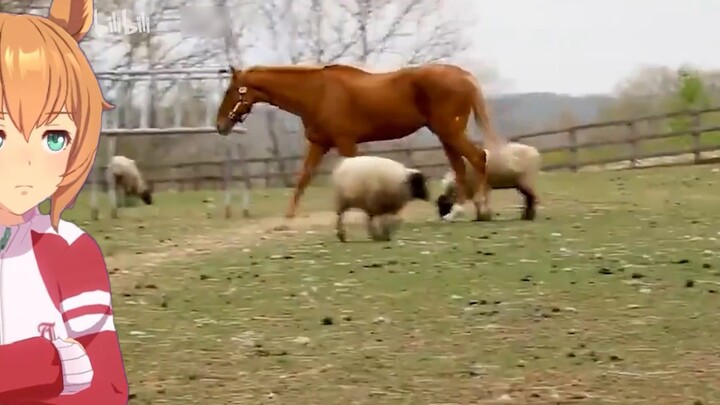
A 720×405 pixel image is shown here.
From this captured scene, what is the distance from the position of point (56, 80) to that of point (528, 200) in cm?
418

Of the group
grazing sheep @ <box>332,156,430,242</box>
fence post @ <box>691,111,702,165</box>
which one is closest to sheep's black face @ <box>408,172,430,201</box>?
grazing sheep @ <box>332,156,430,242</box>

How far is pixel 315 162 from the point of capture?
6.00 meters

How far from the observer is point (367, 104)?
19.4ft

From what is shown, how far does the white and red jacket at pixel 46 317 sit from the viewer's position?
2.04 metres

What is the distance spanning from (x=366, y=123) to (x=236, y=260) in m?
1.75

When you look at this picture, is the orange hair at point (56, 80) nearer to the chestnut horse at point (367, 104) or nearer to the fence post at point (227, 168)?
the chestnut horse at point (367, 104)

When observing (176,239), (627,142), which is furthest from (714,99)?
(176,239)

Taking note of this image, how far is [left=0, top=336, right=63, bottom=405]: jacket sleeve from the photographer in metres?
2.03

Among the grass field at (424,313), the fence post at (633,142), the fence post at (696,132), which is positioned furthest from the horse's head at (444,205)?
the fence post at (696,132)

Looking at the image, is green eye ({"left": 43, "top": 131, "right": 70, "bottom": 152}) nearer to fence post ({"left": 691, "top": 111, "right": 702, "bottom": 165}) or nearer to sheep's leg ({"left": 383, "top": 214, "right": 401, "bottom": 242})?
sheep's leg ({"left": 383, "top": 214, "right": 401, "bottom": 242})

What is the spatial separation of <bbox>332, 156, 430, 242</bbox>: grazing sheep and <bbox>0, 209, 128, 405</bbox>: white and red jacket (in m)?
2.60

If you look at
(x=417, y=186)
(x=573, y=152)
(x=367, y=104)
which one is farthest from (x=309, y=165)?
(x=573, y=152)

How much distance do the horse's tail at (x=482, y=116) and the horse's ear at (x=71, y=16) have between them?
391cm

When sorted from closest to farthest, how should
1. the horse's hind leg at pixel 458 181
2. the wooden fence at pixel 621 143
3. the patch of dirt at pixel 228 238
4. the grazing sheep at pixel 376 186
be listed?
A: the patch of dirt at pixel 228 238
the grazing sheep at pixel 376 186
the horse's hind leg at pixel 458 181
the wooden fence at pixel 621 143
